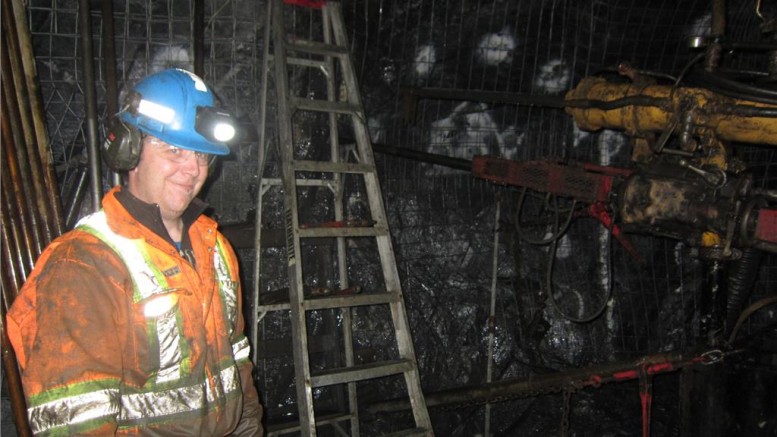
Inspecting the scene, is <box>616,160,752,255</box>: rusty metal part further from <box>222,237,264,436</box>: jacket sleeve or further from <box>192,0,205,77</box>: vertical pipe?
<box>192,0,205,77</box>: vertical pipe

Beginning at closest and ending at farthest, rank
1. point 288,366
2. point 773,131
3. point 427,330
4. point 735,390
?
point 773,131
point 735,390
point 288,366
point 427,330

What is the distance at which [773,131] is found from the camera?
2646 mm

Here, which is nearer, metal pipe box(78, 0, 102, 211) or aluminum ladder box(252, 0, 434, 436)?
aluminum ladder box(252, 0, 434, 436)

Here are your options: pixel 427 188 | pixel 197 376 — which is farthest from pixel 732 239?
pixel 197 376

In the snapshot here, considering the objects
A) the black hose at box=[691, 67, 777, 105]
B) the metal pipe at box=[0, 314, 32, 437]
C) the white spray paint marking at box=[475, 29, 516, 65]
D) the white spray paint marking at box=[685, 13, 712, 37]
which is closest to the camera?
the black hose at box=[691, 67, 777, 105]

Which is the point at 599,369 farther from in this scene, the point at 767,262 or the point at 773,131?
the point at 767,262

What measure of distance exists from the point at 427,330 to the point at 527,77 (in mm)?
2422

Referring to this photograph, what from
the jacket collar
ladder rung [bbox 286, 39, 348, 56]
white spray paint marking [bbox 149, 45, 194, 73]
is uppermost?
ladder rung [bbox 286, 39, 348, 56]

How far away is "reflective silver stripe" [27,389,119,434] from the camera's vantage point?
4.80 ft

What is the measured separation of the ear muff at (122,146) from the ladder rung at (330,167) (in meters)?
1.43

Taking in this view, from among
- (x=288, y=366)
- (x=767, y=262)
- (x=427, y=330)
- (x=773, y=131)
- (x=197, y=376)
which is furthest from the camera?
(x=767, y=262)

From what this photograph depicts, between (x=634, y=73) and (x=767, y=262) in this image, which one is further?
(x=767, y=262)

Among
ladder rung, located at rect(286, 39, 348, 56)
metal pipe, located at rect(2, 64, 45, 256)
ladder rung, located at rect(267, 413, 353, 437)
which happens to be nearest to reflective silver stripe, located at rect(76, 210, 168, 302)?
metal pipe, located at rect(2, 64, 45, 256)

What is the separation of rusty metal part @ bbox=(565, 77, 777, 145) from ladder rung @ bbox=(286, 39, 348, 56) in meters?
1.62
